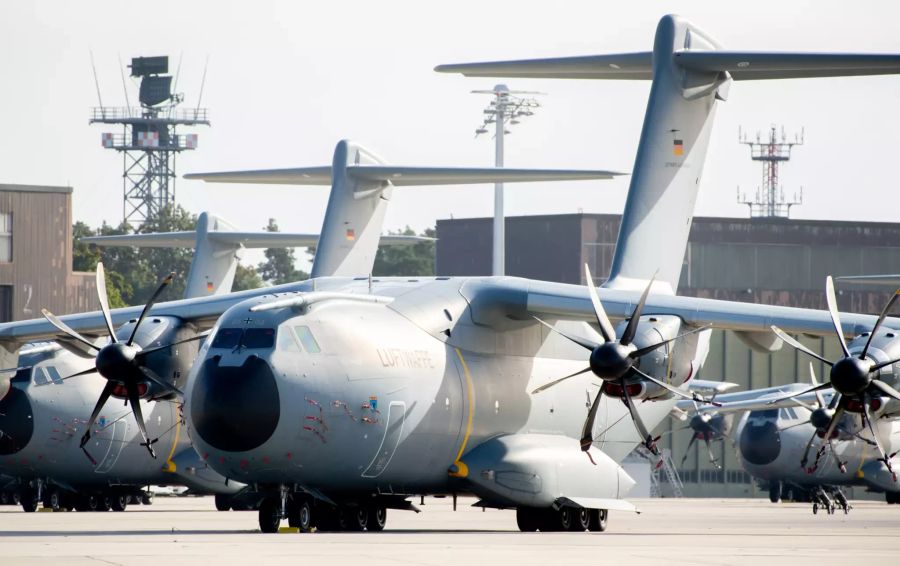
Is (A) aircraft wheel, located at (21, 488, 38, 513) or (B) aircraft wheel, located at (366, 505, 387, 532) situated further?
(A) aircraft wheel, located at (21, 488, 38, 513)

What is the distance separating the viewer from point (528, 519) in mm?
24125

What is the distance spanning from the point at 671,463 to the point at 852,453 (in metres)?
19.2

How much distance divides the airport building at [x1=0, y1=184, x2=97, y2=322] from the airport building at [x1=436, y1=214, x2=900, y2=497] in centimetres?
1992

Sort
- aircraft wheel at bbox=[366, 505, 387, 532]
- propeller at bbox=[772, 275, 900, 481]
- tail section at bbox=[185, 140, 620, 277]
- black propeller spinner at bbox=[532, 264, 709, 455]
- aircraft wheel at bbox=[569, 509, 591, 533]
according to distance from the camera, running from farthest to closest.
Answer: tail section at bbox=[185, 140, 620, 277]
aircraft wheel at bbox=[569, 509, 591, 533]
aircraft wheel at bbox=[366, 505, 387, 532]
black propeller spinner at bbox=[532, 264, 709, 455]
propeller at bbox=[772, 275, 900, 481]

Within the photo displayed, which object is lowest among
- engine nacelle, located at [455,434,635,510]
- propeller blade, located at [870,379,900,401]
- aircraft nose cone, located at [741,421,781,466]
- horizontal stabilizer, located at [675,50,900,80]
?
aircraft nose cone, located at [741,421,781,466]

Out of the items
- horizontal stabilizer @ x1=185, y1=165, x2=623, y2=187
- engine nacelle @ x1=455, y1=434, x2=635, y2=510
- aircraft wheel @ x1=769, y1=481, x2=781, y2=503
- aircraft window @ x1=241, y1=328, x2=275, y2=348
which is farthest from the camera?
aircraft wheel @ x1=769, y1=481, x2=781, y2=503

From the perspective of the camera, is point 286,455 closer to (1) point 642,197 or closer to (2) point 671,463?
(1) point 642,197

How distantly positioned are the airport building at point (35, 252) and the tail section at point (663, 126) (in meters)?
31.3

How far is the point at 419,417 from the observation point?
877 inches

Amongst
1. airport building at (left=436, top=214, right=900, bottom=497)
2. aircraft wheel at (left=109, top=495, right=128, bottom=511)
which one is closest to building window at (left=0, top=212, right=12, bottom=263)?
airport building at (left=436, top=214, right=900, bottom=497)

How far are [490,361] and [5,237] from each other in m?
33.6

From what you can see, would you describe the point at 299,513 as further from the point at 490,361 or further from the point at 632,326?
the point at 632,326

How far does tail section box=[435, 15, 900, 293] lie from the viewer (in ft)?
85.0

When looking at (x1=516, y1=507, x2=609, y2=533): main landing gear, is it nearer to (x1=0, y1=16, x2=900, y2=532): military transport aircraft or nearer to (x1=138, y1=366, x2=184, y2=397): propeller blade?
(x1=0, y1=16, x2=900, y2=532): military transport aircraft
